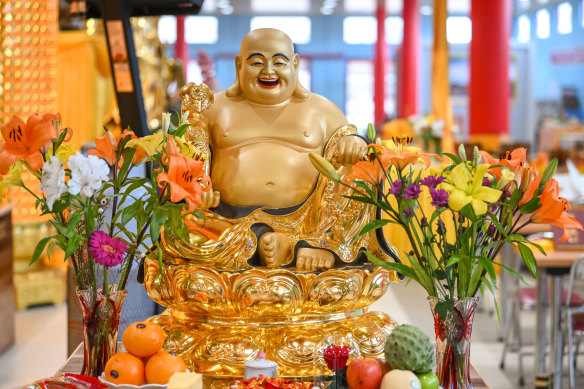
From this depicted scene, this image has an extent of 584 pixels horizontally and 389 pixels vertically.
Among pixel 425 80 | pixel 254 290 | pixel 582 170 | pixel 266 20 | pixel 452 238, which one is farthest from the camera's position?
pixel 266 20

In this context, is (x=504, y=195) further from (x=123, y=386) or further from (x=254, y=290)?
(x=123, y=386)

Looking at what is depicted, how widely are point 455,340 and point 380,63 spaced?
44.5 ft

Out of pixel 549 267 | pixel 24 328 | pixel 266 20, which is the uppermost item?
pixel 266 20

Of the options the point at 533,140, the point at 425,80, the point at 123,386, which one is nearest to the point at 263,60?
the point at 123,386

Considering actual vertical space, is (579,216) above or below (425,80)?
below

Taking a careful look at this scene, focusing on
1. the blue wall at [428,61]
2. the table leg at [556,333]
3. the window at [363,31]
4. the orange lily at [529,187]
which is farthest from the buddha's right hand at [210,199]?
the window at [363,31]

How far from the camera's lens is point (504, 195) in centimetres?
151

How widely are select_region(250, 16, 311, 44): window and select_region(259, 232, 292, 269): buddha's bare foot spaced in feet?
51.5

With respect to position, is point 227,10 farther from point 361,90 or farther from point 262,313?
point 262,313

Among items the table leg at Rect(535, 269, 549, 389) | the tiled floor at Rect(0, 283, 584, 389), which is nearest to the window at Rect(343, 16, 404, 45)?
the tiled floor at Rect(0, 283, 584, 389)

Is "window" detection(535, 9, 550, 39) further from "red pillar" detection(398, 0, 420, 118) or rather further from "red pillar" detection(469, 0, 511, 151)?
"red pillar" detection(469, 0, 511, 151)

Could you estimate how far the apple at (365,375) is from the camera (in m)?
1.41

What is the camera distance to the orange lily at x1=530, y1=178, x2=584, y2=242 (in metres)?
1.44

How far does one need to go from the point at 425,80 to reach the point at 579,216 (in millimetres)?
11729
